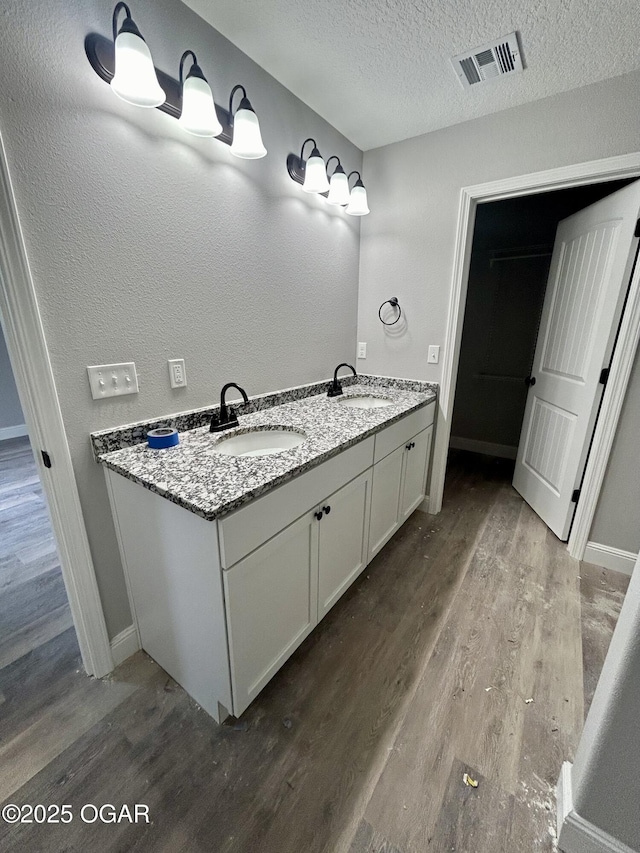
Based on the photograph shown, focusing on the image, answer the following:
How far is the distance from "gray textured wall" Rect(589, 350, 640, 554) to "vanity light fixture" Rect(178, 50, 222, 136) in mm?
2099

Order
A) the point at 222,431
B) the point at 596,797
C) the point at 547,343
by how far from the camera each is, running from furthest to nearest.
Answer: the point at 547,343, the point at 222,431, the point at 596,797

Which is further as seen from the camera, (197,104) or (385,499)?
(385,499)

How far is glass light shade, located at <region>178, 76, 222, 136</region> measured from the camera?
44.2 inches

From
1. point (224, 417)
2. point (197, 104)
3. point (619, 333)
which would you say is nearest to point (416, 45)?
point (197, 104)

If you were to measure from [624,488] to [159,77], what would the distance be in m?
2.72

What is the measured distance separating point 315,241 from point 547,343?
66.5 inches

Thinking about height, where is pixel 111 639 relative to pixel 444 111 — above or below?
below

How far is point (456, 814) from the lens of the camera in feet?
3.17

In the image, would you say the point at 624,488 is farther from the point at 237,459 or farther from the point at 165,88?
the point at 165,88

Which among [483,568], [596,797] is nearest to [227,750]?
[596,797]

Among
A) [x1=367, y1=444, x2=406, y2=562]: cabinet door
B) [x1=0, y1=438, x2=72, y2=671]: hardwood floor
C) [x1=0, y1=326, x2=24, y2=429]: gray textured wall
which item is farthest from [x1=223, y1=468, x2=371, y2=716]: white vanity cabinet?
[x1=0, y1=326, x2=24, y2=429]: gray textured wall

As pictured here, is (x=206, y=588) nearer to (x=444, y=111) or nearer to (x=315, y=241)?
(x=315, y=241)

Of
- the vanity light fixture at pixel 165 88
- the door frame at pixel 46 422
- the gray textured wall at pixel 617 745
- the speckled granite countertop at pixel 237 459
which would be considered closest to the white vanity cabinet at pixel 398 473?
the speckled granite countertop at pixel 237 459

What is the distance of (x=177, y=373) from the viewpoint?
4.62 ft
